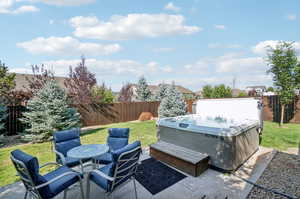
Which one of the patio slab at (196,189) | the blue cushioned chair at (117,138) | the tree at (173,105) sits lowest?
the patio slab at (196,189)

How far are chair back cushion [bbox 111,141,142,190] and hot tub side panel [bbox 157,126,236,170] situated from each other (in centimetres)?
180

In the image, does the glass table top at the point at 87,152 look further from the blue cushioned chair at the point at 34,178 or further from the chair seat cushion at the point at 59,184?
the blue cushioned chair at the point at 34,178

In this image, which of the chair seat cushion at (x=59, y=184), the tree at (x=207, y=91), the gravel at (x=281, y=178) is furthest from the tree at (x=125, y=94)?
the chair seat cushion at (x=59, y=184)

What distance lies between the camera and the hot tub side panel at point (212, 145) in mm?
2959

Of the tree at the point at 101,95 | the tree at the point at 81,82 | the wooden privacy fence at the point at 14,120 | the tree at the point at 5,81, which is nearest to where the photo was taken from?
the tree at the point at 5,81

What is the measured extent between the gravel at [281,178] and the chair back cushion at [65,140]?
357 cm

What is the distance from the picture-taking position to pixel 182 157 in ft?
10.3

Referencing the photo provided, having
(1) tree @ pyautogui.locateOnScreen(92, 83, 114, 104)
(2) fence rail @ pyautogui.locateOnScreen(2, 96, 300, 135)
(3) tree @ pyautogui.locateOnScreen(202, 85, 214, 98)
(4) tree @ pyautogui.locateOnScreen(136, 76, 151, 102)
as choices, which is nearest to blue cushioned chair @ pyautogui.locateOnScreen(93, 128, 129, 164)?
(2) fence rail @ pyautogui.locateOnScreen(2, 96, 300, 135)

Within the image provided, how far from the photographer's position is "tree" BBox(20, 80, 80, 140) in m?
5.72

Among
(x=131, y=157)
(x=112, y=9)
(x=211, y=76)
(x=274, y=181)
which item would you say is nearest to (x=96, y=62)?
(x=112, y=9)

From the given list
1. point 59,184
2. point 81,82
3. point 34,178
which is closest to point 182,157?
point 59,184

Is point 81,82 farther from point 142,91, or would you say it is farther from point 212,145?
point 142,91

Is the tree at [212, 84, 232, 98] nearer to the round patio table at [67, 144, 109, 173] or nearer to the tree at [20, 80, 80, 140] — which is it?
the tree at [20, 80, 80, 140]

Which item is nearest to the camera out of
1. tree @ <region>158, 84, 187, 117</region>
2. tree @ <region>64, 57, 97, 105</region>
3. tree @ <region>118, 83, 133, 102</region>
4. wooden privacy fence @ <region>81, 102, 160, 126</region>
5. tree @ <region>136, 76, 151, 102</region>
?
tree @ <region>158, 84, 187, 117</region>
